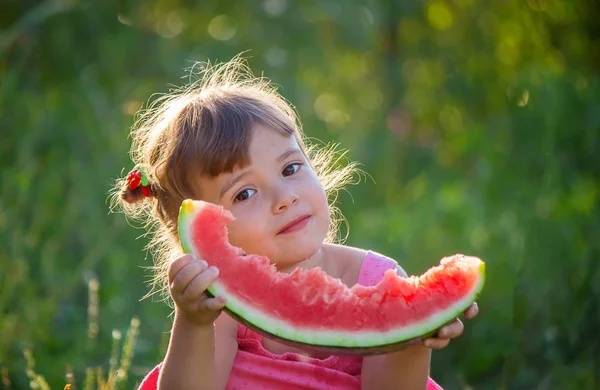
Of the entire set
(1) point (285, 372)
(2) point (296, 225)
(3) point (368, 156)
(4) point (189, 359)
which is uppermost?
(2) point (296, 225)

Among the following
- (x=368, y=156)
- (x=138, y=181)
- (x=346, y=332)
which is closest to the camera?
(x=346, y=332)

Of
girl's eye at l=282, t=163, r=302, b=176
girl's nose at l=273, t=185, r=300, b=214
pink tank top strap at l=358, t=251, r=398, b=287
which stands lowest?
pink tank top strap at l=358, t=251, r=398, b=287

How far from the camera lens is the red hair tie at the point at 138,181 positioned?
2.61 metres

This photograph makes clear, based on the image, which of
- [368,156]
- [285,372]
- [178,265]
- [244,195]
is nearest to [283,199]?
[244,195]

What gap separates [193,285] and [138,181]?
715 millimetres

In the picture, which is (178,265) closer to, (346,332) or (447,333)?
(346,332)

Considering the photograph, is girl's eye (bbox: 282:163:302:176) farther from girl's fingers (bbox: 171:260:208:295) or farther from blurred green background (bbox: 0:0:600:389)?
blurred green background (bbox: 0:0:600:389)

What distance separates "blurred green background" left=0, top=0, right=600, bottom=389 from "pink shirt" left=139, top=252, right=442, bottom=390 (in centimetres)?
74

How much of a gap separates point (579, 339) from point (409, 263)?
44.0 inches

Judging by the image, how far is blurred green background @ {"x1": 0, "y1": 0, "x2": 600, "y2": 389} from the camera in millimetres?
3881

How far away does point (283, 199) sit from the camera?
Answer: 2338 mm

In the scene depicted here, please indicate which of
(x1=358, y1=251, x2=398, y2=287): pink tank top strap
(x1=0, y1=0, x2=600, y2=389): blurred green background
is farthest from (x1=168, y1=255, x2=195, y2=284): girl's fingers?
(x1=0, y1=0, x2=600, y2=389): blurred green background

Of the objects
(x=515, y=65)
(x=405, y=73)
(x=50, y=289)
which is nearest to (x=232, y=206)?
(x=50, y=289)

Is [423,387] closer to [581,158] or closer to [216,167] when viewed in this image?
[216,167]
